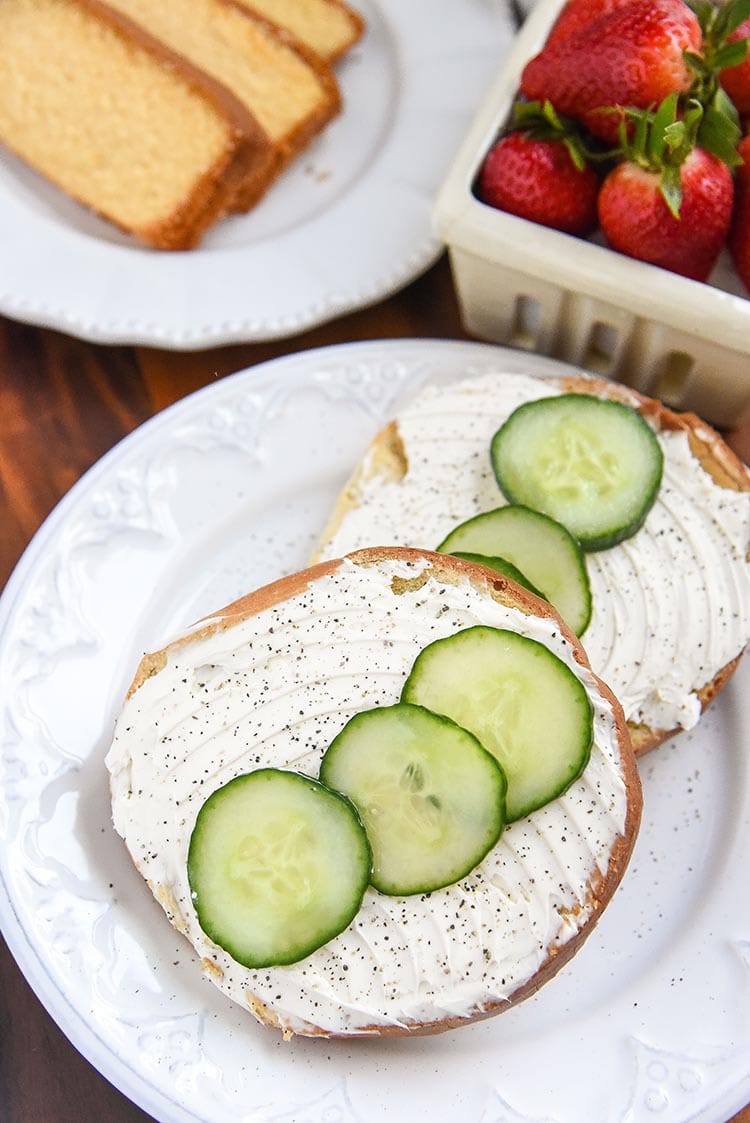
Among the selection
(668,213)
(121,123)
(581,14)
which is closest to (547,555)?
(668,213)

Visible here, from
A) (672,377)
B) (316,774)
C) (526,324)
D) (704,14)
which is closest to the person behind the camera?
(316,774)

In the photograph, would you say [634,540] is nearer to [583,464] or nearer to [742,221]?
[583,464]

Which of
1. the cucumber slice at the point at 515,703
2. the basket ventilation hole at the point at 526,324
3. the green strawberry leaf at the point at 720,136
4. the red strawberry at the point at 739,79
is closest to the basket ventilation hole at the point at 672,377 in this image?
the basket ventilation hole at the point at 526,324

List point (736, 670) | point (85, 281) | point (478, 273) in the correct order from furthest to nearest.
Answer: point (85, 281), point (478, 273), point (736, 670)

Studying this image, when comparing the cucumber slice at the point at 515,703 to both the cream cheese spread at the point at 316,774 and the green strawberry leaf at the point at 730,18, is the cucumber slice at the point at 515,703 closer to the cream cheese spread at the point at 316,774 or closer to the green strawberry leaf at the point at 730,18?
the cream cheese spread at the point at 316,774

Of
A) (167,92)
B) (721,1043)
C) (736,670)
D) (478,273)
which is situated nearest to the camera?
(721,1043)

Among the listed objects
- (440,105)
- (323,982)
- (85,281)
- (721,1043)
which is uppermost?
(440,105)

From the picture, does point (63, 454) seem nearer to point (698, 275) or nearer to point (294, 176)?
point (294, 176)

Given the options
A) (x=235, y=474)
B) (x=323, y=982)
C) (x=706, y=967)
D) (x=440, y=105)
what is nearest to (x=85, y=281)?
(x=235, y=474)
